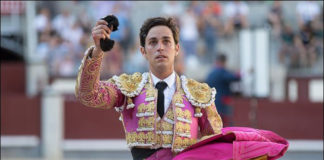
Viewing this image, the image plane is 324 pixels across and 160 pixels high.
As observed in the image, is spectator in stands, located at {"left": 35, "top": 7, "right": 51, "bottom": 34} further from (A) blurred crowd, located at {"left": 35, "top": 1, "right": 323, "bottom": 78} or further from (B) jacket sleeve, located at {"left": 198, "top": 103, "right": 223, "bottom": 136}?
(B) jacket sleeve, located at {"left": 198, "top": 103, "right": 223, "bottom": 136}

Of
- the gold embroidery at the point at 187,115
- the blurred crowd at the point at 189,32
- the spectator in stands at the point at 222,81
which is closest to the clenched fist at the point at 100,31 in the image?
the gold embroidery at the point at 187,115

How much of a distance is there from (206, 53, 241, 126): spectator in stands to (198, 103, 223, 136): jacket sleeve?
198 inches

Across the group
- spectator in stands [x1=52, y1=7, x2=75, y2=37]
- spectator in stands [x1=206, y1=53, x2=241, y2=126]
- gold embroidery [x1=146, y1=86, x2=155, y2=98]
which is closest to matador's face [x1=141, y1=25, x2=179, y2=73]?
gold embroidery [x1=146, y1=86, x2=155, y2=98]

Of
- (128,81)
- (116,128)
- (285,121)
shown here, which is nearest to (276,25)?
(285,121)

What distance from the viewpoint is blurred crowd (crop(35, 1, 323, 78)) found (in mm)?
11797

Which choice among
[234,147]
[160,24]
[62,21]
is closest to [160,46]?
[160,24]

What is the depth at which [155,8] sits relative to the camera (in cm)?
1271

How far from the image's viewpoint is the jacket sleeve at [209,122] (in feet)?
11.8

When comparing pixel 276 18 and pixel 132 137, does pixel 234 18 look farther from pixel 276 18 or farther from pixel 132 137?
pixel 132 137

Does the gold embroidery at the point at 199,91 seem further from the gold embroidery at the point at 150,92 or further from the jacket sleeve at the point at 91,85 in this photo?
the jacket sleeve at the point at 91,85

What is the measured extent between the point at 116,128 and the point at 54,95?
95cm

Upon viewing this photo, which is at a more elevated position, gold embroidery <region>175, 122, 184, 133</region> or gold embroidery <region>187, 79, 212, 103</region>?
gold embroidery <region>187, 79, 212, 103</region>

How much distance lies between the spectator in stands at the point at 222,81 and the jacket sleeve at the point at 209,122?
5.03 metres

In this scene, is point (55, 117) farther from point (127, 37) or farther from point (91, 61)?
point (91, 61)
